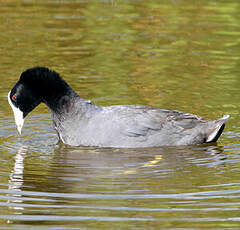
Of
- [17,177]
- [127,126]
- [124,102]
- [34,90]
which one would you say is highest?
[34,90]

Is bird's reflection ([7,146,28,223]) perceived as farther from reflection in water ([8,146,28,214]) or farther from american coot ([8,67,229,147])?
american coot ([8,67,229,147])

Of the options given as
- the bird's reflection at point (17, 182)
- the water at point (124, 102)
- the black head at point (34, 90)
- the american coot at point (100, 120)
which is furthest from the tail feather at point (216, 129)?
the bird's reflection at point (17, 182)

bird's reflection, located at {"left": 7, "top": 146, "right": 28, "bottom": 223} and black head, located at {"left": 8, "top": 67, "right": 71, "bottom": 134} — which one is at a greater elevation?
black head, located at {"left": 8, "top": 67, "right": 71, "bottom": 134}

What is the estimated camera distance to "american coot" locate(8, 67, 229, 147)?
29.8 ft

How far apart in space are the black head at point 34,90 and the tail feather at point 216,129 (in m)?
2.07

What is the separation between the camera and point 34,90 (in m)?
9.20

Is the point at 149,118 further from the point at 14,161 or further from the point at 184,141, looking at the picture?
the point at 14,161

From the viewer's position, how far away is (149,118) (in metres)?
9.29

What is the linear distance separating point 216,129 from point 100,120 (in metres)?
1.64

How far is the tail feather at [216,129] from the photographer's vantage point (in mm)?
9391

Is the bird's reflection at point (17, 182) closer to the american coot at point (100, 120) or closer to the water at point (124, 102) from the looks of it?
the water at point (124, 102)

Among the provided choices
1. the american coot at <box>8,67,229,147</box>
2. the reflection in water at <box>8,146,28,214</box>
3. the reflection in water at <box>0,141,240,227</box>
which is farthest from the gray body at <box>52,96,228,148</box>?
the reflection in water at <box>8,146,28,214</box>

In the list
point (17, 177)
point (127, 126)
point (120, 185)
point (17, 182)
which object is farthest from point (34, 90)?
point (120, 185)

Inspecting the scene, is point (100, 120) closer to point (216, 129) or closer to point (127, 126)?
point (127, 126)
